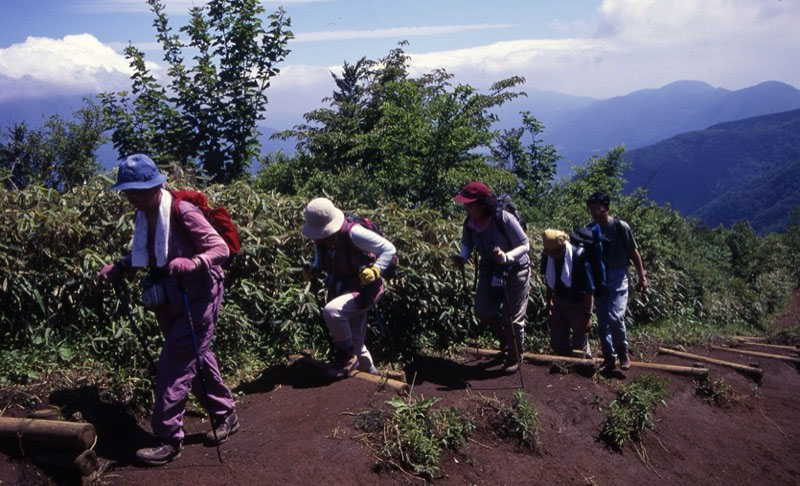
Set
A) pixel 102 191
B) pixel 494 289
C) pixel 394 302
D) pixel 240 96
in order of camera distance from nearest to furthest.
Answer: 1. pixel 494 289
2. pixel 102 191
3. pixel 394 302
4. pixel 240 96

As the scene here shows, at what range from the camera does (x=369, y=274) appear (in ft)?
16.4

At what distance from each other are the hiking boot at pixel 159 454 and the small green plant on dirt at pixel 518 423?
2.38m

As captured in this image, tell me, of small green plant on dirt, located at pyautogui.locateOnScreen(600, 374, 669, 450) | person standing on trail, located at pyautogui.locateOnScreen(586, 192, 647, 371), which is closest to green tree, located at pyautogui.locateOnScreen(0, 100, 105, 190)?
person standing on trail, located at pyautogui.locateOnScreen(586, 192, 647, 371)

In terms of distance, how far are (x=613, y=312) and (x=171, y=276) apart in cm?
431

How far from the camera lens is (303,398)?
536 centimetres

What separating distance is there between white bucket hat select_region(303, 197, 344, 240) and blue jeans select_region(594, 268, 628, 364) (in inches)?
117

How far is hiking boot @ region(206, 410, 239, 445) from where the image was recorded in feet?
15.0

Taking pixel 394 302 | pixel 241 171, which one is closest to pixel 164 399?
pixel 394 302

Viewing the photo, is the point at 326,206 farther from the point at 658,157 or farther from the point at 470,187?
the point at 658,157

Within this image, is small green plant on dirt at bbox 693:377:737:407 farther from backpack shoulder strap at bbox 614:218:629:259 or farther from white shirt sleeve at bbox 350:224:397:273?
white shirt sleeve at bbox 350:224:397:273

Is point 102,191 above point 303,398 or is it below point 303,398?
above

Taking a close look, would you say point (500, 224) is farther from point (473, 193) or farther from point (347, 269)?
point (347, 269)

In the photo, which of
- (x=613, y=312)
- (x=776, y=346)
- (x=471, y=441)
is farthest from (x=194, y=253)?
(x=776, y=346)

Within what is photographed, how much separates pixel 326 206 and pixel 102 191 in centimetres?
290
